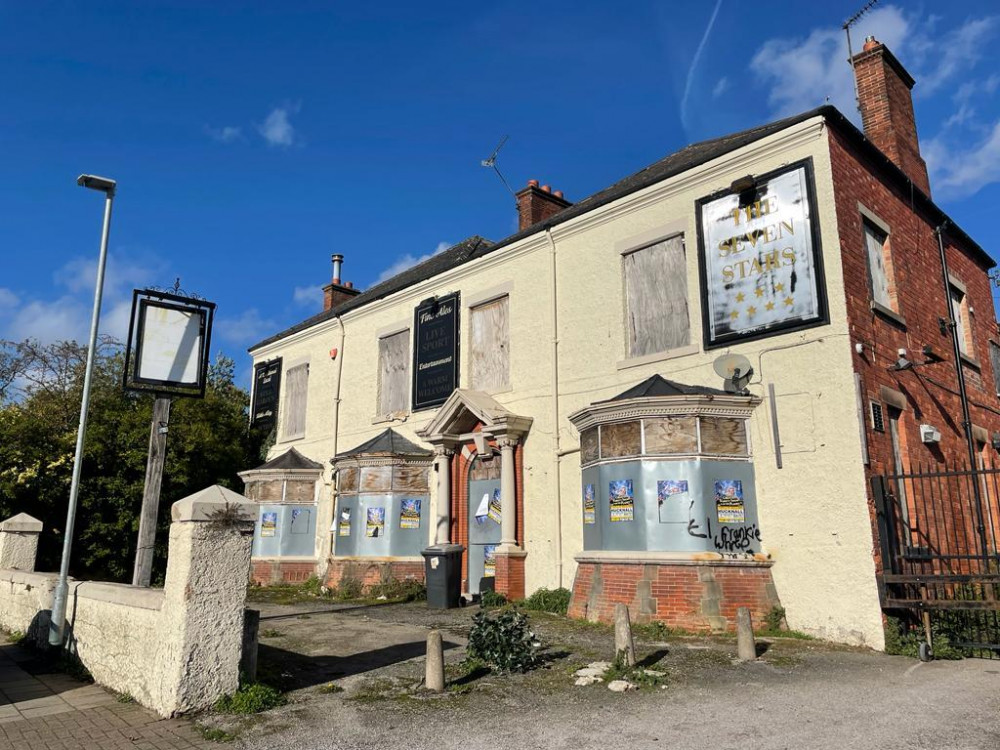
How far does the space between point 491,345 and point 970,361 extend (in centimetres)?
956

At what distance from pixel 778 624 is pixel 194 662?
7.64 m

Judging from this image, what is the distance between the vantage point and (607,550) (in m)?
11.4

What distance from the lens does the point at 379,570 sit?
15922 mm

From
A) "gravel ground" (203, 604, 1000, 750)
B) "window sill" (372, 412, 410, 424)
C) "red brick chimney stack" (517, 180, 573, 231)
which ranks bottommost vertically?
"gravel ground" (203, 604, 1000, 750)

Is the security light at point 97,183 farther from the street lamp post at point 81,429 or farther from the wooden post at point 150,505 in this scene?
the wooden post at point 150,505

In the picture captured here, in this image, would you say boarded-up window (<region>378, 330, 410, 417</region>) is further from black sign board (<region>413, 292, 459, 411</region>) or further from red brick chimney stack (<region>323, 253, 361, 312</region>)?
red brick chimney stack (<region>323, 253, 361, 312</region>)

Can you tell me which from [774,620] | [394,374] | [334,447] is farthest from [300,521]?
[774,620]

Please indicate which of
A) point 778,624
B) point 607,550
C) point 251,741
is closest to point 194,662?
point 251,741

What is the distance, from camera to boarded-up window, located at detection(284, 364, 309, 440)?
2127 cm

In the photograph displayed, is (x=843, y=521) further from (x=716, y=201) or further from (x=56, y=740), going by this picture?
(x=56, y=740)

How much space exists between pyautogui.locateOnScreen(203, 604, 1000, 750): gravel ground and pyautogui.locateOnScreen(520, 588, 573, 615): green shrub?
121 inches

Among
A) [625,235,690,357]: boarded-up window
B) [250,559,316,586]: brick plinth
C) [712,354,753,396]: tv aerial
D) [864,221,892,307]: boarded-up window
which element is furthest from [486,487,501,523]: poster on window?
[864,221,892,307]: boarded-up window

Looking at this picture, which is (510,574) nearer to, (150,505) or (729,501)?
(729,501)

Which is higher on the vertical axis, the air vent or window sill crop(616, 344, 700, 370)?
window sill crop(616, 344, 700, 370)
